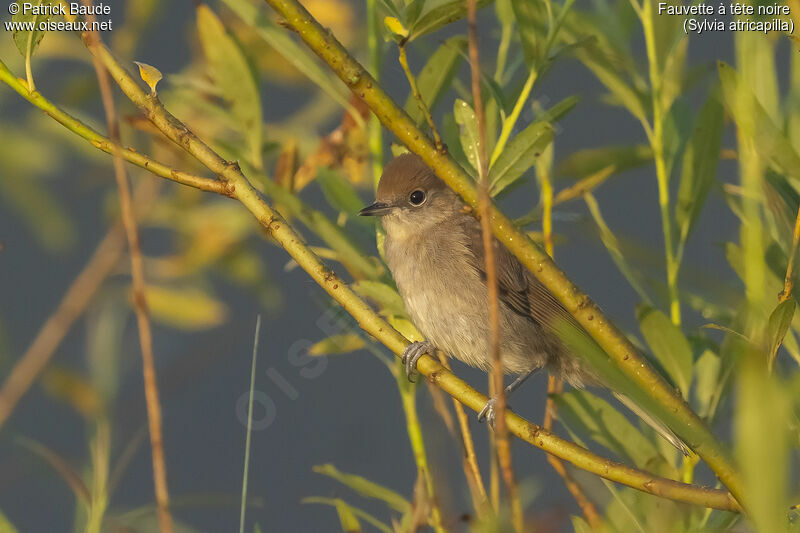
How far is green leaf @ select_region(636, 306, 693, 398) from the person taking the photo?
183 centimetres

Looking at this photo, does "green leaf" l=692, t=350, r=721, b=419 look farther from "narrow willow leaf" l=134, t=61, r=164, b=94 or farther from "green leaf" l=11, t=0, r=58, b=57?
"green leaf" l=11, t=0, r=58, b=57

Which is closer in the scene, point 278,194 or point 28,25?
point 28,25

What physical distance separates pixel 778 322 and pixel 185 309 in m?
1.53

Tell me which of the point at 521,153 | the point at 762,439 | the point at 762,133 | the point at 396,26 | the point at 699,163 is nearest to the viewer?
the point at 762,439

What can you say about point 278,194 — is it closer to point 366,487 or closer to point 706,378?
point 366,487

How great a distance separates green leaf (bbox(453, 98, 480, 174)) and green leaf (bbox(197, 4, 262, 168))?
47cm

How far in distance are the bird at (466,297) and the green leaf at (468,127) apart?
3.16 ft

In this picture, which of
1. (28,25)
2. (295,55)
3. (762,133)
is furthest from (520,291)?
(28,25)

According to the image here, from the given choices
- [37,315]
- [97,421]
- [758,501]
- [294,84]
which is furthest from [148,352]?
[37,315]

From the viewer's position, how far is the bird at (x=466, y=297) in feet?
9.94

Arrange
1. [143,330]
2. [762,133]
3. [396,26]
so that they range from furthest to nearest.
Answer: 1. [762,133]
2. [396,26]
3. [143,330]

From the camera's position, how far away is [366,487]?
1.98m

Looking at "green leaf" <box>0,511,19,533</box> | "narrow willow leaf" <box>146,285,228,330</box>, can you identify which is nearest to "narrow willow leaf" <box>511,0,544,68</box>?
"narrow willow leaf" <box>146,285,228,330</box>

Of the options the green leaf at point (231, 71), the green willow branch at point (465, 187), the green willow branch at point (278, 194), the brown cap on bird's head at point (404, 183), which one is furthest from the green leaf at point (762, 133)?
the brown cap on bird's head at point (404, 183)
